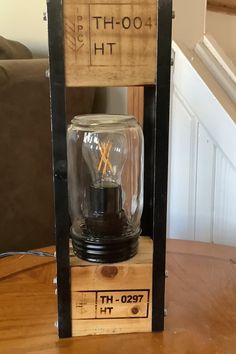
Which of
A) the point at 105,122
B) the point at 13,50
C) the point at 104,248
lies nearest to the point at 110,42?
the point at 105,122

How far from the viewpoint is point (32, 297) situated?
2.56 feet

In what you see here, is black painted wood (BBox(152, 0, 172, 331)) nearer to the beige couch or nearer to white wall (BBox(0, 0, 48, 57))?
the beige couch

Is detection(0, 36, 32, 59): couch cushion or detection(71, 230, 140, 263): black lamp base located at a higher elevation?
detection(0, 36, 32, 59): couch cushion

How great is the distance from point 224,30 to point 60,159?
1101 millimetres

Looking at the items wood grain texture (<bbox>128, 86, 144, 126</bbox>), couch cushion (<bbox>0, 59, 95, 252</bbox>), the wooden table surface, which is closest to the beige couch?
couch cushion (<bbox>0, 59, 95, 252</bbox>)

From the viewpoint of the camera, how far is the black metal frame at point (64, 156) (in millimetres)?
585

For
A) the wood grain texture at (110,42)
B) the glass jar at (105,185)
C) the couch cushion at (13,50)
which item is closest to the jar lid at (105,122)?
the glass jar at (105,185)

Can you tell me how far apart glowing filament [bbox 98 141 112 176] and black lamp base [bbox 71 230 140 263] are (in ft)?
0.31

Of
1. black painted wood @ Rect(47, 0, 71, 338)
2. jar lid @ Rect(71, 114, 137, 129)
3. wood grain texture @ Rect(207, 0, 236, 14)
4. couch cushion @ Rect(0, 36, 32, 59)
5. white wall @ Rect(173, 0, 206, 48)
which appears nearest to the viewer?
black painted wood @ Rect(47, 0, 71, 338)

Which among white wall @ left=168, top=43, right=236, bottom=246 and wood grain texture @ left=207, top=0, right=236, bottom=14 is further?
wood grain texture @ left=207, top=0, right=236, bottom=14

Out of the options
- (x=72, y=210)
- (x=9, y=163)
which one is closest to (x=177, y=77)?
(x=9, y=163)

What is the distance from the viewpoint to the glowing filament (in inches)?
27.4

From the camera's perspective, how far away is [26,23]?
151cm

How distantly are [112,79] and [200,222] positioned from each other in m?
0.73
